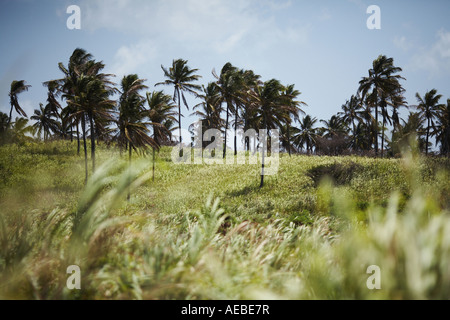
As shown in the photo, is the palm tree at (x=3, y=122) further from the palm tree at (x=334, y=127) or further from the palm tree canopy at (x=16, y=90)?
the palm tree at (x=334, y=127)

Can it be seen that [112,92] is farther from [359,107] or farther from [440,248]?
[359,107]

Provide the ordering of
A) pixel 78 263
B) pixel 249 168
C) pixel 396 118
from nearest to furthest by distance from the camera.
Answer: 1. pixel 78 263
2. pixel 249 168
3. pixel 396 118

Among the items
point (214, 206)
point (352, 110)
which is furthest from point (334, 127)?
point (214, 206)

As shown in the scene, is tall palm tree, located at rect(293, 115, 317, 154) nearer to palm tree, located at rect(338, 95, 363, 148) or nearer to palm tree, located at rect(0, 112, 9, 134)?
palm tree, located at rect(338, 95, 363, 148)

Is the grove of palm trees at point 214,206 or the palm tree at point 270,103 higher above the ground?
the palm tree at point 270,103

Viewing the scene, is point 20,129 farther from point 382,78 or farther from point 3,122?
point 382,78

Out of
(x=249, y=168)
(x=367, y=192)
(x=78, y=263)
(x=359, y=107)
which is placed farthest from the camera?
(x=359, y=107)

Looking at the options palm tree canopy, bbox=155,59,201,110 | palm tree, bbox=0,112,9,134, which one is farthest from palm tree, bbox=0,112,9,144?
palm tree canopy, bbox=155,59,201,110

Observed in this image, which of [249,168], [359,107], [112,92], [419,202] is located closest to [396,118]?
[359,107]

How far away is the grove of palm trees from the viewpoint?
1774mm

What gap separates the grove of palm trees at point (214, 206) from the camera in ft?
5.82

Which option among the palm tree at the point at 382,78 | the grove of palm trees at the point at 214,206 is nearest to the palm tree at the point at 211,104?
the grove of palm trees at the point at 214,206
